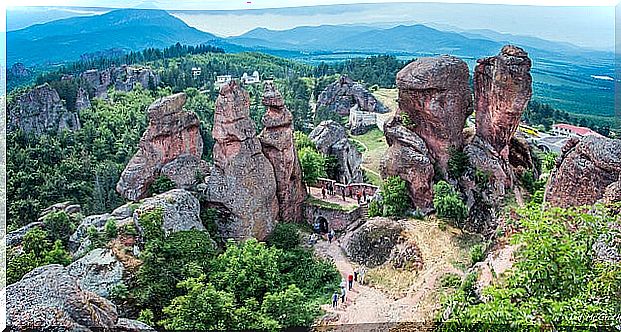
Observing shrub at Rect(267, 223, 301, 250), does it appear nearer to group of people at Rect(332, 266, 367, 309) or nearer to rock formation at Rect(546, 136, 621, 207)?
group of people at Rect(332, 266, 367, 309)

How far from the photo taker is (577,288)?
3.86 m

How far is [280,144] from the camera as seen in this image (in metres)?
9.69

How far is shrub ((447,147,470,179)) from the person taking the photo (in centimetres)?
916

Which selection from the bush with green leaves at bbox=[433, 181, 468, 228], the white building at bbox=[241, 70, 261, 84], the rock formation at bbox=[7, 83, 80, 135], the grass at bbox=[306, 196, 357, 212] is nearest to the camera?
the bush with green leaves at bbox=[433, 181, 468, 228]

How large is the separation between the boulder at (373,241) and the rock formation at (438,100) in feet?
4.35

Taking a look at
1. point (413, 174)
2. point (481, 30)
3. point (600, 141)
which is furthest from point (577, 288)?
point (481, 30)

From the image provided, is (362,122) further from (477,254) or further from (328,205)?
(477,254)

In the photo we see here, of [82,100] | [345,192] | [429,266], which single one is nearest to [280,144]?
[345,192]

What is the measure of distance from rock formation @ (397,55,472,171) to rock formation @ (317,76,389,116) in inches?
457

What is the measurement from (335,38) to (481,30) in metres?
4.36

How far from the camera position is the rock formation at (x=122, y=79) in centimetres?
1980

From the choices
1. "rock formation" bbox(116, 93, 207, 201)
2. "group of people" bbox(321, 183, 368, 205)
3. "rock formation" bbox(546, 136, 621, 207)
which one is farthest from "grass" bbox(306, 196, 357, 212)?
"rock formation" bbox(546, 136, 621, 207)

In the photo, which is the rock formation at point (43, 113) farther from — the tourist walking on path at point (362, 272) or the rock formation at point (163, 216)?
the tourist walking on path at point (362, 272)

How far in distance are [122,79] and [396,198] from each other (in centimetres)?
1415
